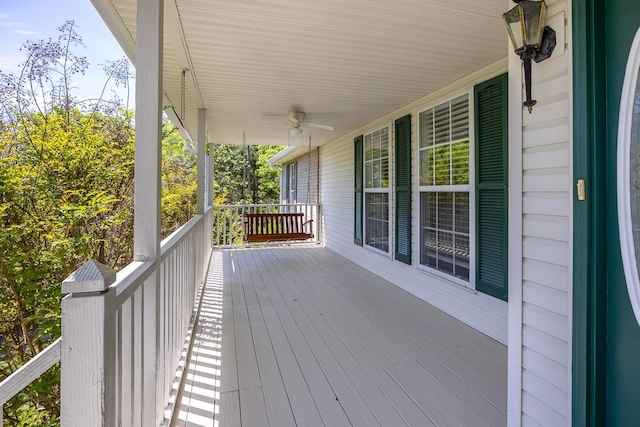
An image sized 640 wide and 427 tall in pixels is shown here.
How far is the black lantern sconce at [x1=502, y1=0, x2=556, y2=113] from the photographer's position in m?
1.49

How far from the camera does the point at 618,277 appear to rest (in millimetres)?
1232

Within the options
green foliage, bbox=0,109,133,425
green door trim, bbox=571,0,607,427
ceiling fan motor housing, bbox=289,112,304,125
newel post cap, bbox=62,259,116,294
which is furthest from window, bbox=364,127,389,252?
newel post cap, bbox=62,259,116,294

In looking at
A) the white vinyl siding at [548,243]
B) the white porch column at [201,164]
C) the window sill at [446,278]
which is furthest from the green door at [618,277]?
the white porch column at [201,164]

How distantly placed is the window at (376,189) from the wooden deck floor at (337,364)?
1131mm

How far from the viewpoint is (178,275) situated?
8.43ft

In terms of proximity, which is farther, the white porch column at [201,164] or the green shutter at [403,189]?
the white porch column at [201,164]

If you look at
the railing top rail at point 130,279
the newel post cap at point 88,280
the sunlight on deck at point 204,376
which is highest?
the newel post cap at point 88,280

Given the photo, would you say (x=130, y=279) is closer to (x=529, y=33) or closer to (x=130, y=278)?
(x=130, y=278)

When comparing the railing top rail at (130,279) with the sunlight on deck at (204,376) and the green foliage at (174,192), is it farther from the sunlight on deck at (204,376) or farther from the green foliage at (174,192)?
the green foliage at (174,192)

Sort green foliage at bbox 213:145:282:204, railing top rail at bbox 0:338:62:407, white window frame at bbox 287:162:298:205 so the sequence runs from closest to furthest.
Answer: railing top rail at bbox 0:338:62:407 → white window frame at bbox 287:162:298:205 → green foliage at bbox 213:145:282:204

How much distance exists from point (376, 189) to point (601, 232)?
4.13 meters

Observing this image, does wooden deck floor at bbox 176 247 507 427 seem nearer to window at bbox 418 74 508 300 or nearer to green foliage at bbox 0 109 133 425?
window at bbox 418 74 508 300

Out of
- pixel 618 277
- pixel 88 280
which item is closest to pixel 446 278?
pixel 618 277

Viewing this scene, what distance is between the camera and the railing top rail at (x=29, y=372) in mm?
891
